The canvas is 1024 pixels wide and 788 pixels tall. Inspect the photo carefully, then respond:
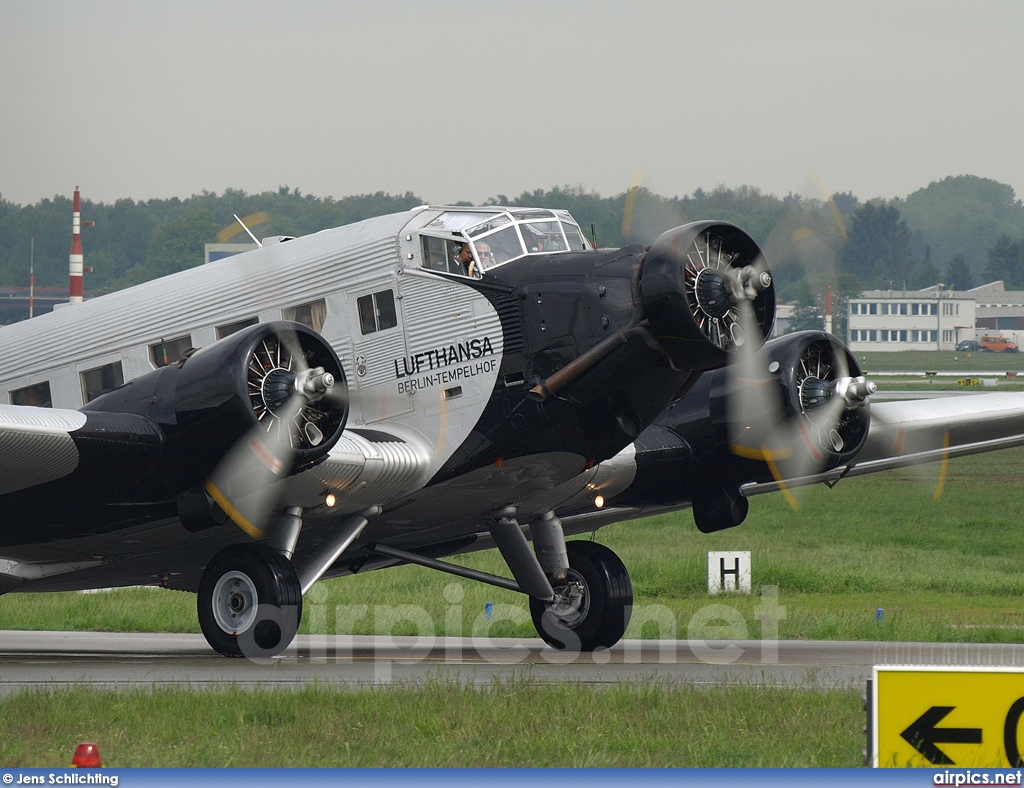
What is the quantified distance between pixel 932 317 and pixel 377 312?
401ft

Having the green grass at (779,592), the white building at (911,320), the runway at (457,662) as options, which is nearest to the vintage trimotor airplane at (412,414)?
the runway at (457,662)

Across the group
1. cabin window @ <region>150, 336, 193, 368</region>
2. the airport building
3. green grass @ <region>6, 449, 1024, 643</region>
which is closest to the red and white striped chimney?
green grass @ <region>6, 449, 1024, 643</region>

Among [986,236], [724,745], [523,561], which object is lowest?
[724,745]

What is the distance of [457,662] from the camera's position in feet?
57.5

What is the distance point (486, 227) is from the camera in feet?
55.8

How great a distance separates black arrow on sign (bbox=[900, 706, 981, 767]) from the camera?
27.7 feet

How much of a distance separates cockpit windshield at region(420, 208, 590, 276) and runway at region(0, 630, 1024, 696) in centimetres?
450

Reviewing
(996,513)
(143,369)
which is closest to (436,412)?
(143,369)

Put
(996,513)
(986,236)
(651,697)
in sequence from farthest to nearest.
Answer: (986,236), (996,513), (651,697)

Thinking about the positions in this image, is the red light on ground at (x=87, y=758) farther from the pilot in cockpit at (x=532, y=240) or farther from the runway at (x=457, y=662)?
the pilot in cockpit at (x=532, y=240)

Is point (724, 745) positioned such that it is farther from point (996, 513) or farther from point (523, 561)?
point (996, 513)

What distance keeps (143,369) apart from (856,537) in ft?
83.4

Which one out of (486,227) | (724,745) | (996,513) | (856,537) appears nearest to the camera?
(724,745)

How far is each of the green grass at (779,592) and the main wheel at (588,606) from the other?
277 centimetres
